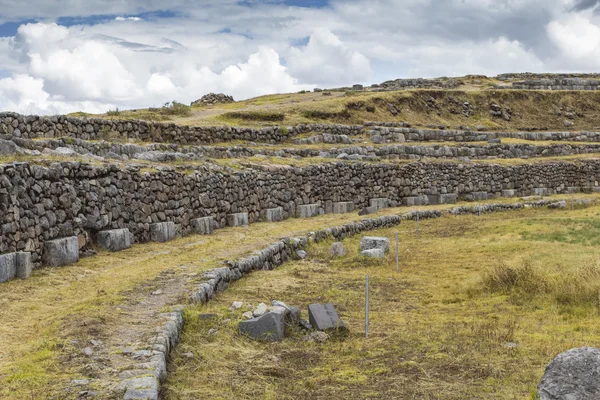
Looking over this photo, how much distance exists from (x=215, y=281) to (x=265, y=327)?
2.61m

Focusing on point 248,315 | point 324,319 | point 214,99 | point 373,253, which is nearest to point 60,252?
point 248,315

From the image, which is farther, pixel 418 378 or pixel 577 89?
pixel 577 89

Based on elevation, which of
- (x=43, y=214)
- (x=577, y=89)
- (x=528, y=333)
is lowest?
(x=528, y=333)

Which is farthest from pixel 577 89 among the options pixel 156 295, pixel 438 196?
pixel 156 295

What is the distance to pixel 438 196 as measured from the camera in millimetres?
33438

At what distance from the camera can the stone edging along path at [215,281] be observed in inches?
245

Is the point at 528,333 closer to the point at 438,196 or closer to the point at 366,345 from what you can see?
the point at 366,345

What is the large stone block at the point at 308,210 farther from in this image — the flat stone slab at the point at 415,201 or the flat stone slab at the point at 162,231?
the flat stone slab at the point at 162,231

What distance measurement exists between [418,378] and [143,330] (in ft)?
11.3

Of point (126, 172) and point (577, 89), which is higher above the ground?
point (577, 89)

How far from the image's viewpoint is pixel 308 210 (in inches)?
979

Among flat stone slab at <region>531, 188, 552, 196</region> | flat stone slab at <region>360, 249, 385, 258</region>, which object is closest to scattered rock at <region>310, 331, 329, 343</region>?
flat stone slab at <region>360, 249, 385, 258</region>

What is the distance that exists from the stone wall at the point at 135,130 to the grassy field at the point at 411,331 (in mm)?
10310

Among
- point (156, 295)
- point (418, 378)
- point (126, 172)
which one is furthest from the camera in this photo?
point (126, 172)
